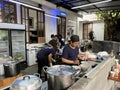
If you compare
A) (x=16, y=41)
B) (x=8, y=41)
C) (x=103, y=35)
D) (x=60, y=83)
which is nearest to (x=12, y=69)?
(x=60, y=83)

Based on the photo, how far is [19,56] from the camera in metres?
5.71

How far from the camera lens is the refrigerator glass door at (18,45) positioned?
5438 mm

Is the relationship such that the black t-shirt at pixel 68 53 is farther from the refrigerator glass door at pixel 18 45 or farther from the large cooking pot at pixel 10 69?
the refrigerator glass door at pixel 18 45

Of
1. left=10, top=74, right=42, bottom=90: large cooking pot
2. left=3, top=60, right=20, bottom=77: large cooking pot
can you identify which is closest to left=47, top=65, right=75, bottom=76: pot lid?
left=10, top=74, right=42, bottom=90: large cooking pot

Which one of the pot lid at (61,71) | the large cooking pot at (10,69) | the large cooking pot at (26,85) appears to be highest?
the pot lid at (61,71)

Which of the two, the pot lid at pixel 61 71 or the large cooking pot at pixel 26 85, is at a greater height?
the pot lid at pixel 61 71

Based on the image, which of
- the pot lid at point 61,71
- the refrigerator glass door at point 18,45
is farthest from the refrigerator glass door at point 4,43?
the pot lid at point 61,71

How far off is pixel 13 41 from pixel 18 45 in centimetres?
35

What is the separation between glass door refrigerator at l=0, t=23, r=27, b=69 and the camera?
4934mm

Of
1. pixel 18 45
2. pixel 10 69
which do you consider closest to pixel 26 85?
pixel 10 69

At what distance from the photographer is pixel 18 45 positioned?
571cm

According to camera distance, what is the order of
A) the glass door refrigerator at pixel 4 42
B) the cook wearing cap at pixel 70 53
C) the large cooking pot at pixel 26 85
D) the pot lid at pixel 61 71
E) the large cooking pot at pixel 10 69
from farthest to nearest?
1. the glass door refrigerator at pixel 4 42
2. the cook wearing cap at pixel 70 53
3. the large cooking pot at pixel 10 69
4. the pot lid at pixel 61 71
5. the large cooking pot at pixel 26 85

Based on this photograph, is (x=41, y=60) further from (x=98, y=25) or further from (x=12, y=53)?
(x=98, y=25)

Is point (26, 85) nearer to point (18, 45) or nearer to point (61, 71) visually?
point (61, 71)
